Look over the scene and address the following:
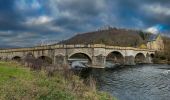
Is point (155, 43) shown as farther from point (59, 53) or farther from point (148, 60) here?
point (59, 53)

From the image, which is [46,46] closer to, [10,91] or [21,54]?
[21,54]

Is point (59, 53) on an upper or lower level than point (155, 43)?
lower

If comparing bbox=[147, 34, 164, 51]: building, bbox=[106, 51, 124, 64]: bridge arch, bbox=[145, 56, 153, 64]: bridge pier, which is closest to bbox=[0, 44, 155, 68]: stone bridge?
bbox=[106, 51, 124, 64]: bridge arch

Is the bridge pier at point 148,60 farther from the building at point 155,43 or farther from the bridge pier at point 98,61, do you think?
the bridge pier at point 98,61

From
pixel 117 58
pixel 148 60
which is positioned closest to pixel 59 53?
pixel 117 58

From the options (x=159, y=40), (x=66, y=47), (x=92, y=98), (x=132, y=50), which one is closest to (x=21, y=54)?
(x=66, y=47)

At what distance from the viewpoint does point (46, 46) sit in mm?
81688

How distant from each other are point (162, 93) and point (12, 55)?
57098mm

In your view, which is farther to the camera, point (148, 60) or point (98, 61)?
point (148, 60)

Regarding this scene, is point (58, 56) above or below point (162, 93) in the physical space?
above

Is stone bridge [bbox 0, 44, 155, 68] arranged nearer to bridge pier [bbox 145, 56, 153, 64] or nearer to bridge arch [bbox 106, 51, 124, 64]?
bridge arch [bbox 106, 51, 124, 64]

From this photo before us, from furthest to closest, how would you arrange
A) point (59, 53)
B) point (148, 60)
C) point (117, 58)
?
point (117, 58), point (148, 60), point (59, 53)

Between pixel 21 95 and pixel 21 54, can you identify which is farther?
pixel 21 54

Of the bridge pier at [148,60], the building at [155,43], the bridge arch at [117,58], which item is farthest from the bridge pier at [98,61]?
the building at [155,43]
